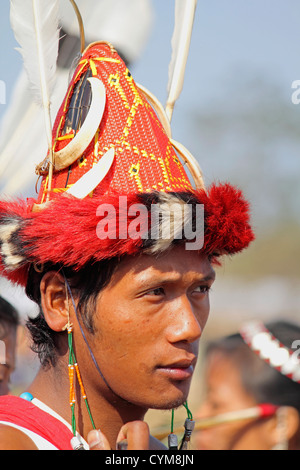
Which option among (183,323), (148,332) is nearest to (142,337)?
(148,332)

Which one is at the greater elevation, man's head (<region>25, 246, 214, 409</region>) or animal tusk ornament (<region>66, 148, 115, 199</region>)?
animal tusk ornament (<region>66, 148, 115, 199</region>)

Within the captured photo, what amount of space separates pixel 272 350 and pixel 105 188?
388cm

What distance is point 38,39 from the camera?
133 inches

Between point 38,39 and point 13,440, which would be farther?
point 38,39

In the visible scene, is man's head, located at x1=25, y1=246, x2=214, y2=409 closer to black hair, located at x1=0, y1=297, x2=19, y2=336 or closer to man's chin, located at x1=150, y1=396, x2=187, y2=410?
man's chin, located at x1=150, y1=396, x2=187, y2=410

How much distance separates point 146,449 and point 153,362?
1.10 feet

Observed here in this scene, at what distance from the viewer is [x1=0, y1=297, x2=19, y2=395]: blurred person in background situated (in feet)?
18.9

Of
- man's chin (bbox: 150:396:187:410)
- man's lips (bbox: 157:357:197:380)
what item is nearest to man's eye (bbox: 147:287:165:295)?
man's lips (bbox: 157:357:197:380)

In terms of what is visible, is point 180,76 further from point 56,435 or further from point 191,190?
point 56,435

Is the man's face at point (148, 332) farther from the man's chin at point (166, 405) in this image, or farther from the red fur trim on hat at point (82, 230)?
the red fur trim on hat at point (82, 230)

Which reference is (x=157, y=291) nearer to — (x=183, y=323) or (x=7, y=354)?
(x=183, y=323)

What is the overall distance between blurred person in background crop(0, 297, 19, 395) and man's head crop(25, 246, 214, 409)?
2.94m
